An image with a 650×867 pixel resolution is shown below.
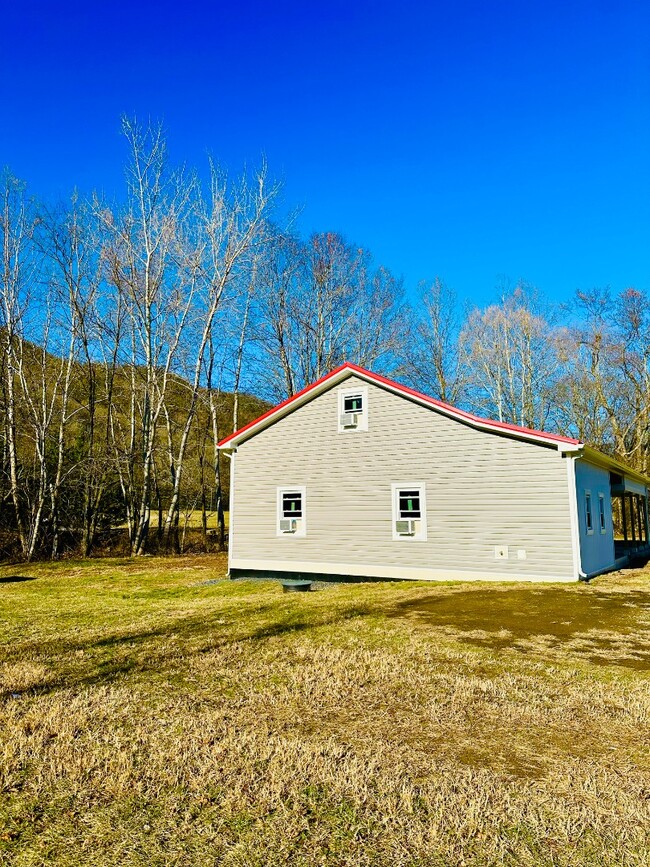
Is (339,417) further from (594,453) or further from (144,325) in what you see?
(144,325)

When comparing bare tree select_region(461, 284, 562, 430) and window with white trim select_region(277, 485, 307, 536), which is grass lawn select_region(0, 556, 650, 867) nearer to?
window with white trim select_region(277, 485, 307, 536)

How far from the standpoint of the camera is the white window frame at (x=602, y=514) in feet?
49.8

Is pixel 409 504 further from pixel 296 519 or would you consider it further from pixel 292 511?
pixel 292 511

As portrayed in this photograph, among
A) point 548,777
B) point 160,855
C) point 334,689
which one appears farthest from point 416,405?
point 160,855

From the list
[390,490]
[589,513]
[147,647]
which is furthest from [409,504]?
[147,647]

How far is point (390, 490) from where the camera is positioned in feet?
48.4

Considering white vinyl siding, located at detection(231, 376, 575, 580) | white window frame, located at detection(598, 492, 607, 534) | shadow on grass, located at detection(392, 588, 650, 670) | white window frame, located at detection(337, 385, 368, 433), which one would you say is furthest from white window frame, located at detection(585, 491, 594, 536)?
white window frame, located at detection(337, 385, 368, 433)

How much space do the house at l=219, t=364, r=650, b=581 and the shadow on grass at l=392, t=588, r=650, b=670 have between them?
69.9 inches

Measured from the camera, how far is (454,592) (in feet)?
38.6

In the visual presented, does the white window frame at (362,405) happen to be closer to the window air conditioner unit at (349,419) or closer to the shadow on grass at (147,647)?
the window air conditioner unit at (349,419)

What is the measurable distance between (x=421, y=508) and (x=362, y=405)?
10.4 feet

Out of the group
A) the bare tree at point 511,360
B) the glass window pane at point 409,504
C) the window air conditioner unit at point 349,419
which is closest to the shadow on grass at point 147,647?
the glass window pane at point 409,504

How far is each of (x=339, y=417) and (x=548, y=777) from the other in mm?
12456

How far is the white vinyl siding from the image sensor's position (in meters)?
12.9
